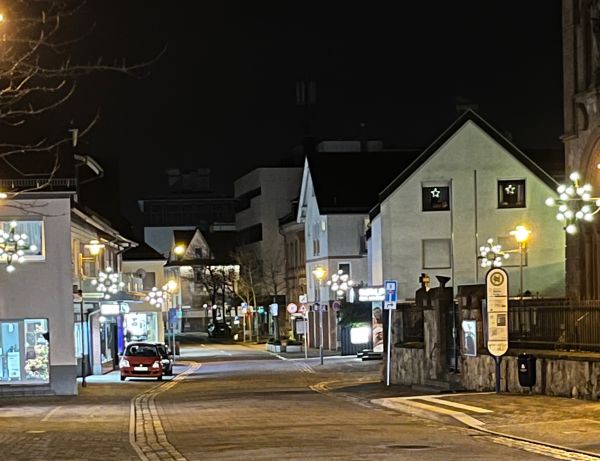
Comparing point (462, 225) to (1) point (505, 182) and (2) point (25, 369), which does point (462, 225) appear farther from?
(2) point (25, 369)

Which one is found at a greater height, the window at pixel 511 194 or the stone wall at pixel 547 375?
the window at pixel 511 194

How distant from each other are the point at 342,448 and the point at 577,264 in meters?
21.9

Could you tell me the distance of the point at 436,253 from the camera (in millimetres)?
60469

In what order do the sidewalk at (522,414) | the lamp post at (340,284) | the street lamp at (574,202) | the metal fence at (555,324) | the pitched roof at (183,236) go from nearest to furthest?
the sidewalk at (522,414) < the metal fence at (555,324) < the street lamp at (574,202) < the lamp post at (340,284) < the pitched roof at (183,236)

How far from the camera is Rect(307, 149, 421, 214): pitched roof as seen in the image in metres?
73.9

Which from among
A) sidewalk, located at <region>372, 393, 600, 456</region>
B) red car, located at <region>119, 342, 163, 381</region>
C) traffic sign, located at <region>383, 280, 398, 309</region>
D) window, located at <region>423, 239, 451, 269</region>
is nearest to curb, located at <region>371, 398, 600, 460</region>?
sidewalk, located at <region>372, 393, 600, 456</region>

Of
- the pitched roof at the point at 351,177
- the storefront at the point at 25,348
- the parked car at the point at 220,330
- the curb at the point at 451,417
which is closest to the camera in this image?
the curb at the point at 451,417

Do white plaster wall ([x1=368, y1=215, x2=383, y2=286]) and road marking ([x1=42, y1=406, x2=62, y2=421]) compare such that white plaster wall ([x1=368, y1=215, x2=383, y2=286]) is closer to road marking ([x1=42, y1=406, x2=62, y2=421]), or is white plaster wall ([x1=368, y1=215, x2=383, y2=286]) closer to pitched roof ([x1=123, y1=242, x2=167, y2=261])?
pitched roof ([x1=123, y1=242, x2=167, y2=261])

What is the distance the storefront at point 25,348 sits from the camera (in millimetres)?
36156

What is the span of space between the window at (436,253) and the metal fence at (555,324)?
30.6 m

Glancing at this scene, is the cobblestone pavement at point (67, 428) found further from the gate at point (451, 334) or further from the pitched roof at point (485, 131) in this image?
the pitched roof at point (485, 131)

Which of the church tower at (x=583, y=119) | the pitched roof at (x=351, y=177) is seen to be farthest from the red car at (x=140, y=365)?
the pitched roof at (x=351, y=177)

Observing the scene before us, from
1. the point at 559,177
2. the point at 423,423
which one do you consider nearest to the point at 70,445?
the point at 423,423

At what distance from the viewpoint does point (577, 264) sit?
1476 inches
